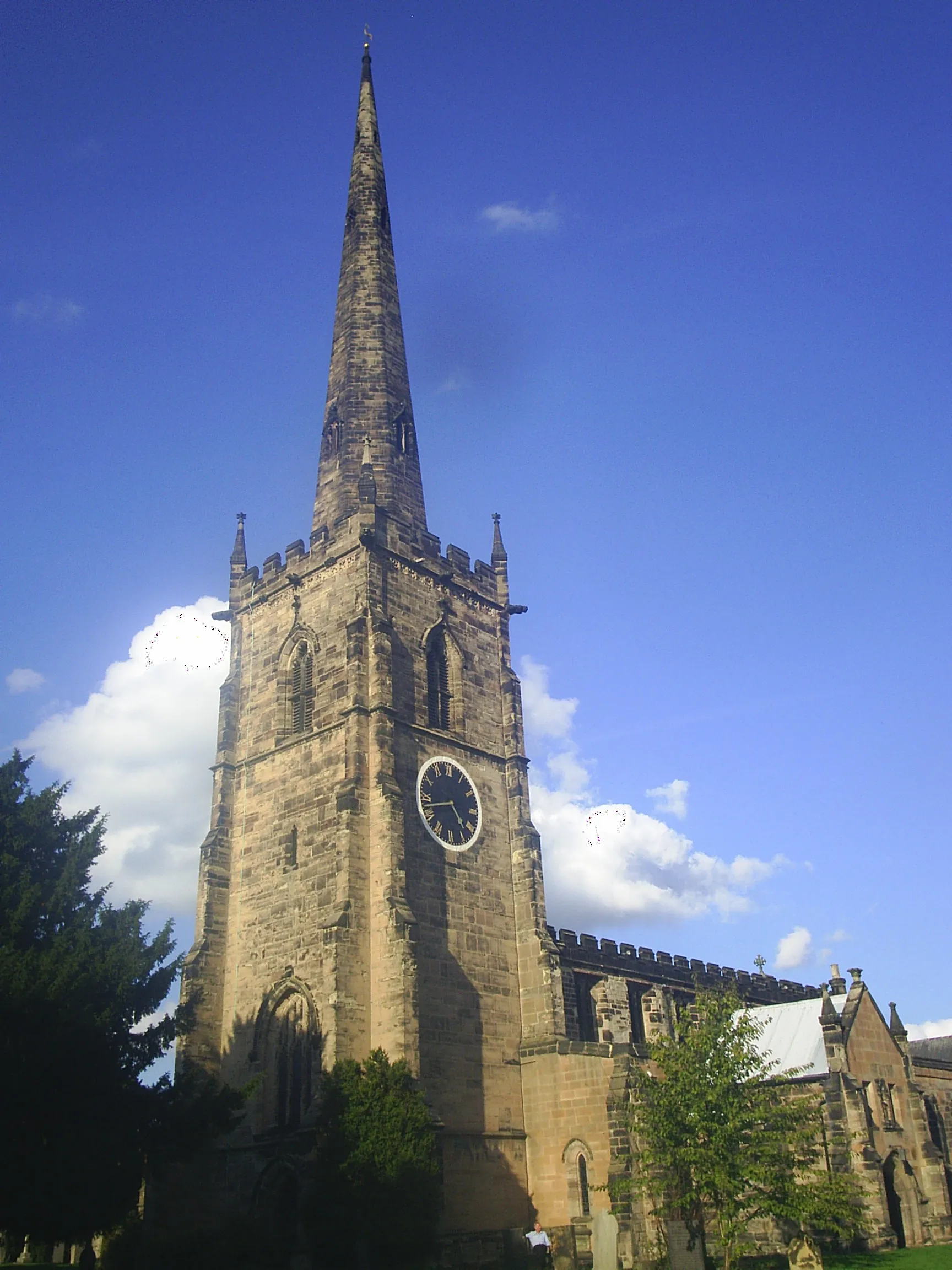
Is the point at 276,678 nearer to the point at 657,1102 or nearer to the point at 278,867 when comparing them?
the point at 278,867

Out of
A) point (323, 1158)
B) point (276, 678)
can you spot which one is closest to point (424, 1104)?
point (323, 1158)

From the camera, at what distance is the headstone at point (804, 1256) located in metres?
21.5

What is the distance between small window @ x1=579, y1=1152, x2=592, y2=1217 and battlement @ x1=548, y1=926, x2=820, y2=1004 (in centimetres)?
547

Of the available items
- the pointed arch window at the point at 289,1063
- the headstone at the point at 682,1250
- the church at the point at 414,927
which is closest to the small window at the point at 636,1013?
the church at the point at 414,927

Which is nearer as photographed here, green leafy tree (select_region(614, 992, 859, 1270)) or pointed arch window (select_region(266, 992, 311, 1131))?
green leafy tree (select_region(614, 992, 859, 1270))

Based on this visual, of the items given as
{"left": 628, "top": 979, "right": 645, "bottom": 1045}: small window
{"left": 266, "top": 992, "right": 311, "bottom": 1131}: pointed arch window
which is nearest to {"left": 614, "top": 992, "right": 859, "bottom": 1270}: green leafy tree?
{"left": 266, "top": 992, "right": 311, "bottom": 1131}: pointed arch window

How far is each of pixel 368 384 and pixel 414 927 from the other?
19.0 metres

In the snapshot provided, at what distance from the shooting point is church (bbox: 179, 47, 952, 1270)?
2631 centimetres

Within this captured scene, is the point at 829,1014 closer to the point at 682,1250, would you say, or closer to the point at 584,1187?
the point at 584,1187

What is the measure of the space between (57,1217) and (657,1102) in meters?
12.1

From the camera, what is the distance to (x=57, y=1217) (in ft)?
66.3

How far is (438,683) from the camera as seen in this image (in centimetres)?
3288

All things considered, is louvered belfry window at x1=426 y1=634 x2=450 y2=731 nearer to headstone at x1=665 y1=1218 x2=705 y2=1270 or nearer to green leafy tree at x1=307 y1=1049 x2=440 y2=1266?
green leafy tree at x1=307 y1=1049 x2=440 y2=1266

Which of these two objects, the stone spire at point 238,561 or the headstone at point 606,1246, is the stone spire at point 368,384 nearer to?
the stone spire at point 238,561
